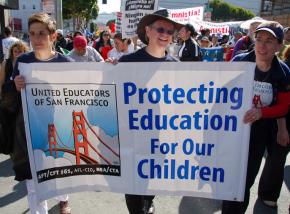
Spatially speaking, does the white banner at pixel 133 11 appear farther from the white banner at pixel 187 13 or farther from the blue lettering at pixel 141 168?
the white banner at pixel 187 13

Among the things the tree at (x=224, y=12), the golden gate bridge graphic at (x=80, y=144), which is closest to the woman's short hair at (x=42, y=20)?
the golden gate bridge graphic at (x=80, y=144)

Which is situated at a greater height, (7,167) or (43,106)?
(43,106)

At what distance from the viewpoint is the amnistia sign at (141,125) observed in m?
2.42

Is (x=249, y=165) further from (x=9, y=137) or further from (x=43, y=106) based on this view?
(x=9, y=137)

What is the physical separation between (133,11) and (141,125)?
446 cm

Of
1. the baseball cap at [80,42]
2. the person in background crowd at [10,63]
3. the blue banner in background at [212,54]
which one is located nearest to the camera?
the person in background crowd at [10,63]

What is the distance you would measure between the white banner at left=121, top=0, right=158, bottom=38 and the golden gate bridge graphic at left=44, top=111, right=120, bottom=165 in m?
4.11

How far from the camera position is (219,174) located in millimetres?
2541

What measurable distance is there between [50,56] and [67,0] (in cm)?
4294

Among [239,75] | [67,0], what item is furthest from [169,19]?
[67,0]

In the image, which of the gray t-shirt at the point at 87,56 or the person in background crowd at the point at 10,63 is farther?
the gray t-shirt at the point at 87,56

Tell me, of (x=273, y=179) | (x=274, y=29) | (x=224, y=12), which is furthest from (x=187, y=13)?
(x=224, y=12)

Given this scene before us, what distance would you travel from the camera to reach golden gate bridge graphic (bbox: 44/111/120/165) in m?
2.55

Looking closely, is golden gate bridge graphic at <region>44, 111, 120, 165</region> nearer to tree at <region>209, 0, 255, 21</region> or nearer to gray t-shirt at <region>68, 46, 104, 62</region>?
gray t-shirt at <region>68, 46, 104, 62</region>
